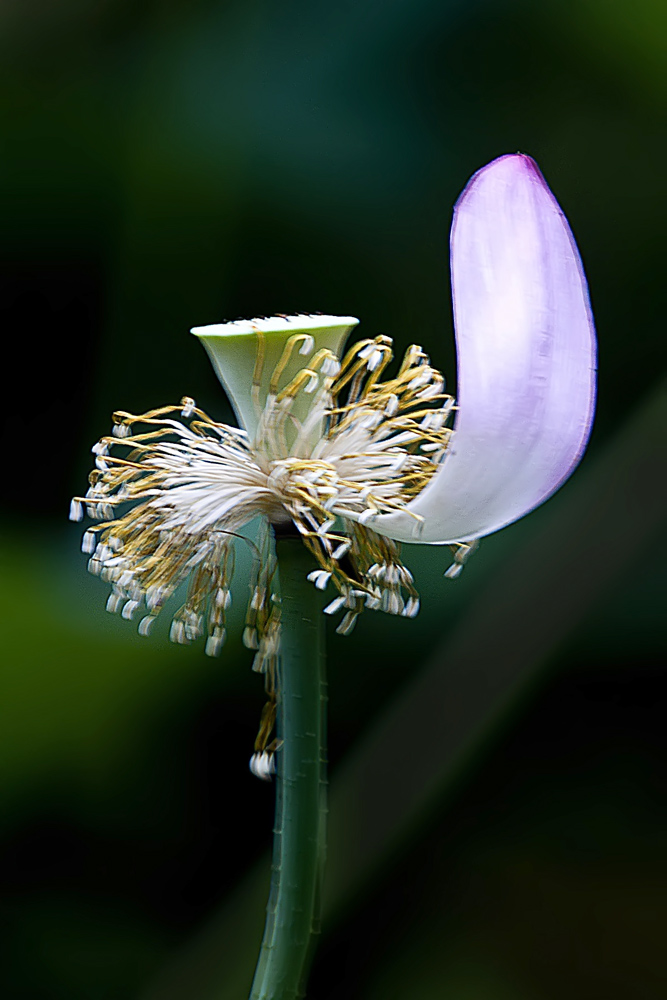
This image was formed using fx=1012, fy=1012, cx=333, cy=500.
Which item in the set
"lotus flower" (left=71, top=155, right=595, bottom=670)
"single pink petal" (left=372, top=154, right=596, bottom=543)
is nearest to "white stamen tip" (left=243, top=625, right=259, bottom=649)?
"lotus flower" (left=71, top=155, right=595, bottom=670)

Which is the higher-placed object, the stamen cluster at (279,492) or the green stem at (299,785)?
the stamen cluster at (279,492)

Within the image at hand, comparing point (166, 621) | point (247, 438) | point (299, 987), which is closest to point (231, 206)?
point (166, 621)

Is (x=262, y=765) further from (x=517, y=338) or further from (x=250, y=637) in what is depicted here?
(x=517, y=338)

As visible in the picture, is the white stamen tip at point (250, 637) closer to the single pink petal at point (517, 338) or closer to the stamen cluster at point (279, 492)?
the stamen cluster at point (279, 492)

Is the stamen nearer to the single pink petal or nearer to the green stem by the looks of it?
the green stem

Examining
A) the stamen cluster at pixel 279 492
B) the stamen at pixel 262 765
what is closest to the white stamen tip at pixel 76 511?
the stamen cluster at pixel 279 492

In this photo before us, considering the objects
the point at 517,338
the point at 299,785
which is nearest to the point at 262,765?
the point at 299,785

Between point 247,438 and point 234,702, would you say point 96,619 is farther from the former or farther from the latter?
point 247,438
